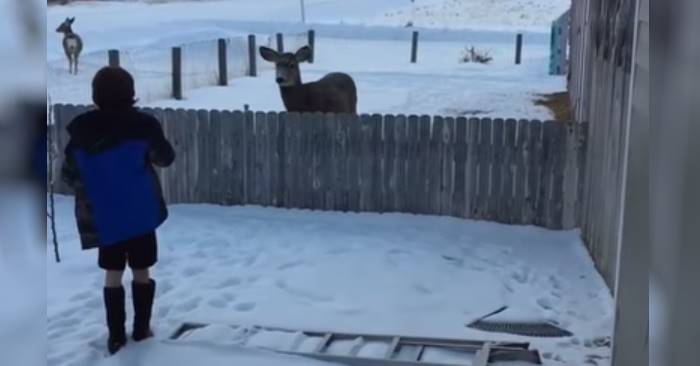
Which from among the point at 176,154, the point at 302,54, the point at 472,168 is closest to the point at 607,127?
the point at 472,168

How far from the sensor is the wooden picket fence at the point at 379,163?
709 cm

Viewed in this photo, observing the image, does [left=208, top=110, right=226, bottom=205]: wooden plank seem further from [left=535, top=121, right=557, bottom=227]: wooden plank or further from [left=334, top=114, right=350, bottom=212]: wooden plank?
[left=535, top=121, right=557, bottom=227]: wooden plank

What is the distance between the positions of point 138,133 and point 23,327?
324cm

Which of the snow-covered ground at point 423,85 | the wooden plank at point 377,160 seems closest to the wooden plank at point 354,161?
the wooden plank at point 377,160

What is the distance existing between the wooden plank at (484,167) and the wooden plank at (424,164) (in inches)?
17.1

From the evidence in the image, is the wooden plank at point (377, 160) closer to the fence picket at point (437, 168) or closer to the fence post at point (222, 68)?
the fence picket at point (437, 168)

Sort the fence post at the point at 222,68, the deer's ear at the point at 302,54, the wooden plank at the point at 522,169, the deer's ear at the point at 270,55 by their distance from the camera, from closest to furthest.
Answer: the wooden plank at the point at 522,169, the deer's ear at the point at 270,55, the deer's ear at the point at 302,54, the fence post at the point at 222,68

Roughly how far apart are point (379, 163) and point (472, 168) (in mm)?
808

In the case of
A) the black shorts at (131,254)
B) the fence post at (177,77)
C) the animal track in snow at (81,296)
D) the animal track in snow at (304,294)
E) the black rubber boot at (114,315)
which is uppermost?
the fence post at (177,77)

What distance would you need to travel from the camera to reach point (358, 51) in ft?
79.0

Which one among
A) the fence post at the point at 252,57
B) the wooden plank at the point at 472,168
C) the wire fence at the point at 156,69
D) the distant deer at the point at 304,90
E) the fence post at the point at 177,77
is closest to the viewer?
the wooden plank at the point at 472,168

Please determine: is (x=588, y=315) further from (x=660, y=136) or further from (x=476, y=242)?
(x=660, y=136)

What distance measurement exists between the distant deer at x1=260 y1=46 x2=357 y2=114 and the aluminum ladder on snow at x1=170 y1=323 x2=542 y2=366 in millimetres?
4364

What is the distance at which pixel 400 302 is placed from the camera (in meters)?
5.44
